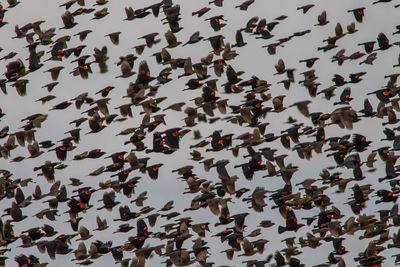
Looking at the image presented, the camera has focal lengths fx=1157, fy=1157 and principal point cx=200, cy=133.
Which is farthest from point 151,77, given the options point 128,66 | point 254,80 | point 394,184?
point 394,184

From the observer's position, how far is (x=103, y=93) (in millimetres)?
65375

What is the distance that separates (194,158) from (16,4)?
44.8 feet

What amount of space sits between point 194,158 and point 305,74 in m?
8.15

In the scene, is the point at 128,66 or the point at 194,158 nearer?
the point at 128,66

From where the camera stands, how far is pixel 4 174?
6544 cm

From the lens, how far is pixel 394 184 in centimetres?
6425

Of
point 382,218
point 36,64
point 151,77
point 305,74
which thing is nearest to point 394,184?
point 382,218

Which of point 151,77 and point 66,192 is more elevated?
point 151,77

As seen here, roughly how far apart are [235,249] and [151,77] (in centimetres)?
1068

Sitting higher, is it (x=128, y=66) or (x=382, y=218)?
(x=128, y=66)

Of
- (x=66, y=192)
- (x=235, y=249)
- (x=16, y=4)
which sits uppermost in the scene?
(x=16, y=4)

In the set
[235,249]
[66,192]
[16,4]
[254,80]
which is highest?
[16,4]

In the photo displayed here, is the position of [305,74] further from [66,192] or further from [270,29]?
[66,192]

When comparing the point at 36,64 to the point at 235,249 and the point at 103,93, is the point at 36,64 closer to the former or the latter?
the point at 103,93
